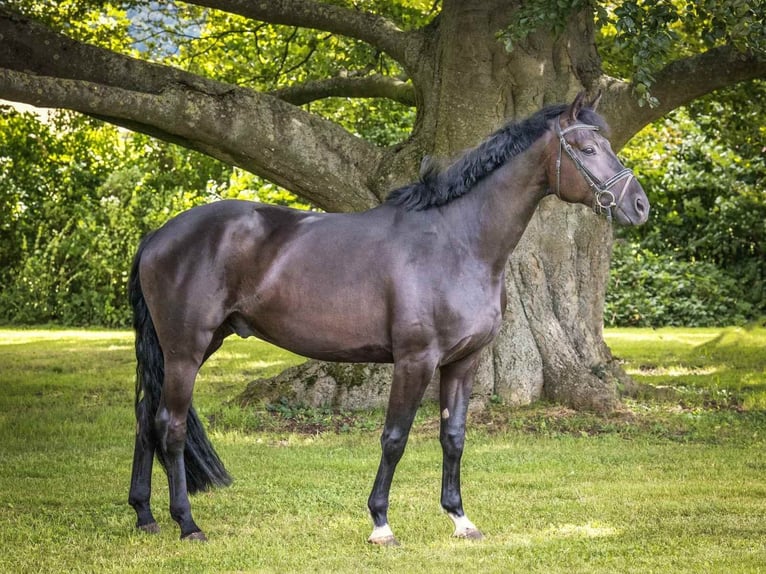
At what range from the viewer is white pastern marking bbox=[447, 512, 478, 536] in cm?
554

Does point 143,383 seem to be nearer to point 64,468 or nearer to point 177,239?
point 177,239

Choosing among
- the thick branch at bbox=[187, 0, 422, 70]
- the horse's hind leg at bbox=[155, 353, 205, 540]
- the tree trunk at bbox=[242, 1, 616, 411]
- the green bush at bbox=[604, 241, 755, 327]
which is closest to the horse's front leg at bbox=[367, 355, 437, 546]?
the horse's hind leg at bbox=[155, 353, 205, 540]

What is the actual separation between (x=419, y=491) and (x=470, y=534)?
44.2 inches

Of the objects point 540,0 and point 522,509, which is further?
point 540,0

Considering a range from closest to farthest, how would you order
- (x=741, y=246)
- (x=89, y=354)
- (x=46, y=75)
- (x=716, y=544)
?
(x=716, y=544) → (x=46, y=75) → (x=89, y=354) → (x=741, y=246)

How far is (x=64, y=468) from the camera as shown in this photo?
7.38 metres

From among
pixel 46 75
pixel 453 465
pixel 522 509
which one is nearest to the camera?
pixel 453 465

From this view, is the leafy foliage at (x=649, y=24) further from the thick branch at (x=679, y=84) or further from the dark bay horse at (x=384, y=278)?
the dark bay horse at (x=384, y=278)

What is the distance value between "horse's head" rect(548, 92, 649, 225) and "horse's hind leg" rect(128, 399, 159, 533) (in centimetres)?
267

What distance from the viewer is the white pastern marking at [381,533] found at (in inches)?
211

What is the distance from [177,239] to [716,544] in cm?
334

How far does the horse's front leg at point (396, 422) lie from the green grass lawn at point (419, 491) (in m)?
0.14

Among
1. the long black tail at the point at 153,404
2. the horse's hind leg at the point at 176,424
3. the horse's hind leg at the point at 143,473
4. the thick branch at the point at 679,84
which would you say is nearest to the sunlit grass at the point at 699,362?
the thick branch at the point at 679,84

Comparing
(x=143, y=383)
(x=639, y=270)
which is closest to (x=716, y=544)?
(x=143, y=383)
